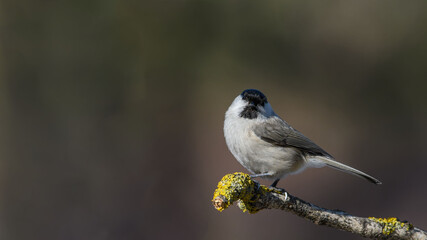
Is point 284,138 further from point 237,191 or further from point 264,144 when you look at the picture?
point 237,191

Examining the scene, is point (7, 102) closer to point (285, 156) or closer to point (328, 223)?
point (285, 156)

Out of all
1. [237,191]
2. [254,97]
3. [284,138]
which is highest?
[254,97]

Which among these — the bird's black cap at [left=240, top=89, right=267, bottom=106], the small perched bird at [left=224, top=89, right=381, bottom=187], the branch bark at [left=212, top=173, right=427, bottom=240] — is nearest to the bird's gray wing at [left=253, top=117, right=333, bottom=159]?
the small perched bird at [left=224, top=89, right=381, bottom=187]

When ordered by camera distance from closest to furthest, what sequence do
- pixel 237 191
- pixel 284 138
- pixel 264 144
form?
pixel 237 191 → pixel 264 144 → pixel 284 138

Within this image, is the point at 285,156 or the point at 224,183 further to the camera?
the point at 285,156

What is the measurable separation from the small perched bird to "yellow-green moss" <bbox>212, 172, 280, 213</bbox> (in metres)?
0.47

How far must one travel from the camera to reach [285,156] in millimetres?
2570

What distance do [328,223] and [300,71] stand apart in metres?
3.35

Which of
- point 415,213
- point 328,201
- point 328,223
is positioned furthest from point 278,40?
point 328,223

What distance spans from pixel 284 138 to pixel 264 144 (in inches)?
6.8

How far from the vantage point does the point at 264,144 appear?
2.58 meters

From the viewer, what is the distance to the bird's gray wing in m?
2.62

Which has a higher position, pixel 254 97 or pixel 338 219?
pixel 254 97

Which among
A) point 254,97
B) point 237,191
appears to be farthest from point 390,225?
point 254,97
